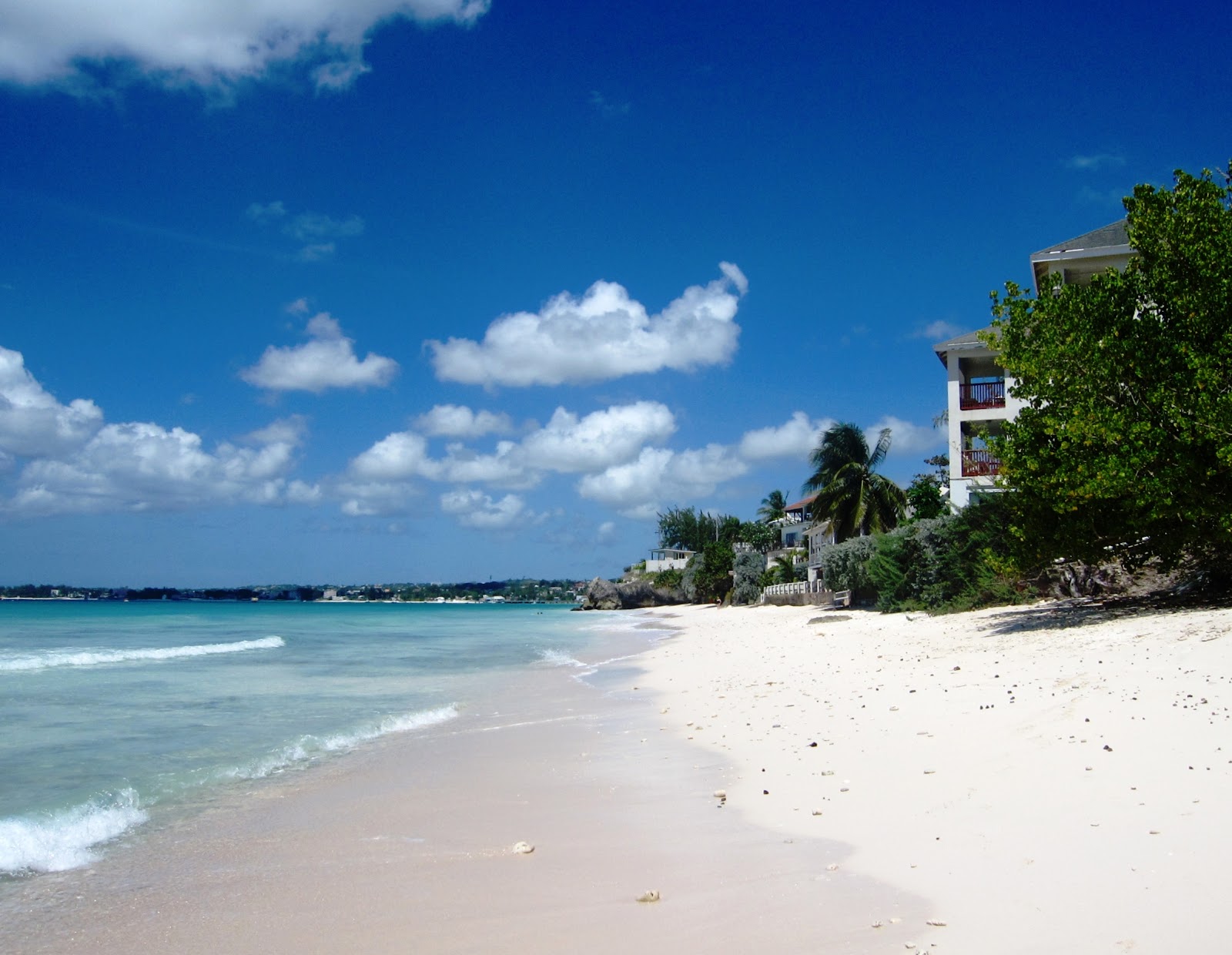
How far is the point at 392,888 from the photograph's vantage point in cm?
559

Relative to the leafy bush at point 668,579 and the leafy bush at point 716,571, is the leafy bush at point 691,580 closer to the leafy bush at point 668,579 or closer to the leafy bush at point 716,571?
the leafy bush at point 716,571

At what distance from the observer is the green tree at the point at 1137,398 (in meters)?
13.3

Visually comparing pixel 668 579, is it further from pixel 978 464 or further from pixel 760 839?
pixel 760 839

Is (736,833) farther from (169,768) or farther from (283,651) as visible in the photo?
(283,651)

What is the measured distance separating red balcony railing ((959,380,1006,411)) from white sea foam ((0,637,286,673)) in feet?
89.7

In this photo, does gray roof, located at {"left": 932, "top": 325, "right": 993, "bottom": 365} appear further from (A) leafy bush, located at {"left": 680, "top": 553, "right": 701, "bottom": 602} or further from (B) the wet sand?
(A) leafy bush, located at {"left": 680, "top": 553, "right": 701, "bottom": 602}

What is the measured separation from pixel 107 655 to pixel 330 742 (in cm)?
2120

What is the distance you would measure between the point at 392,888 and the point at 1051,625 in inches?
488

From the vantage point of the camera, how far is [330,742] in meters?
11.6

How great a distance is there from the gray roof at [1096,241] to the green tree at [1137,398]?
1252 cm

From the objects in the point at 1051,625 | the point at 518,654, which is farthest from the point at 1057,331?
the point at 518,654

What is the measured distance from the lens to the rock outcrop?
3716 inches

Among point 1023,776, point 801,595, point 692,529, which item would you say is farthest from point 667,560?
point 1023,776

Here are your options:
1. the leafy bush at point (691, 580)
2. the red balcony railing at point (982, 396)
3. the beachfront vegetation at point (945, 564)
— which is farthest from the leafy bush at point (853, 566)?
the leafy bush at point (691, 580)
